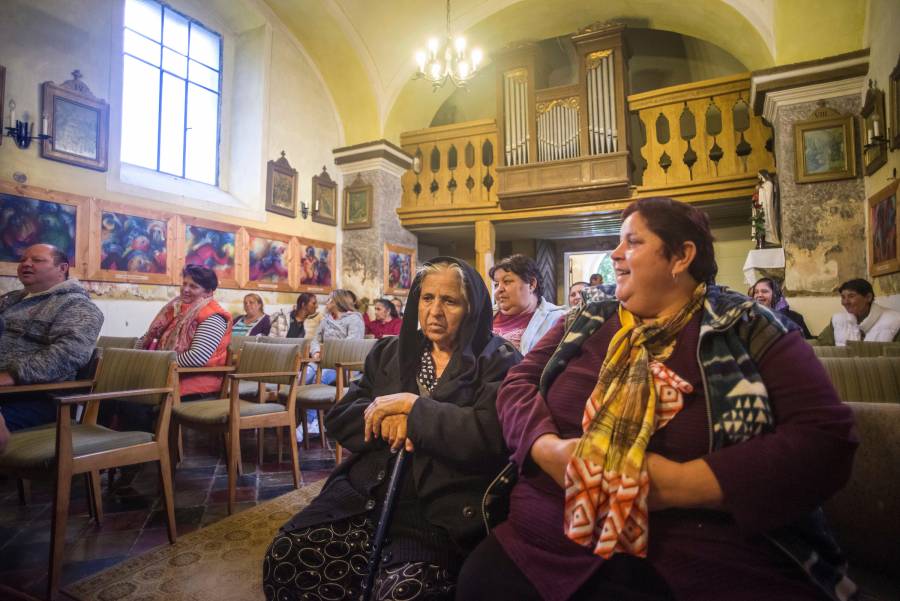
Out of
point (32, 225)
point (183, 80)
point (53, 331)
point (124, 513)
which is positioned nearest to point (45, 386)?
point (53, 331)

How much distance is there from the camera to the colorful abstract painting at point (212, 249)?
20.7ft

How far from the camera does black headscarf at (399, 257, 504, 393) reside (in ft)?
5.38

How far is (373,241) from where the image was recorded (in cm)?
841

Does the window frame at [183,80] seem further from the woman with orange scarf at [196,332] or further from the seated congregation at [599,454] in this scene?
the seated congregation at [599,454]

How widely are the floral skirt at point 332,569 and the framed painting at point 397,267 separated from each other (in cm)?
709

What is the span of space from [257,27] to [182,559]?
7763mm

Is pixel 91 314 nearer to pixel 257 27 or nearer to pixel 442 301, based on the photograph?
pixel 442 301

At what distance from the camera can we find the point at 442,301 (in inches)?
65.3

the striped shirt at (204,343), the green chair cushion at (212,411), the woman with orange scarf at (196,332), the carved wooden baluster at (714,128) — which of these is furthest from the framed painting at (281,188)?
A: the carved wooden baluster at (714,128)

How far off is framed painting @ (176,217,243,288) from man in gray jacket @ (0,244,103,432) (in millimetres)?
3371

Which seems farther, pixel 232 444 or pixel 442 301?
pixel 232 444

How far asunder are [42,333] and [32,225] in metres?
2.84

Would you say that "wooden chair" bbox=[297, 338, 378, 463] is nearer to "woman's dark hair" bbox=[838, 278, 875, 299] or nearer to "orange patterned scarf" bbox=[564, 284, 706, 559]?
"orange patterned scarf" bbox=[564, 284, 706, 559]

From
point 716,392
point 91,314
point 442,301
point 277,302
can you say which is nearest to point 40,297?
point 91,314
